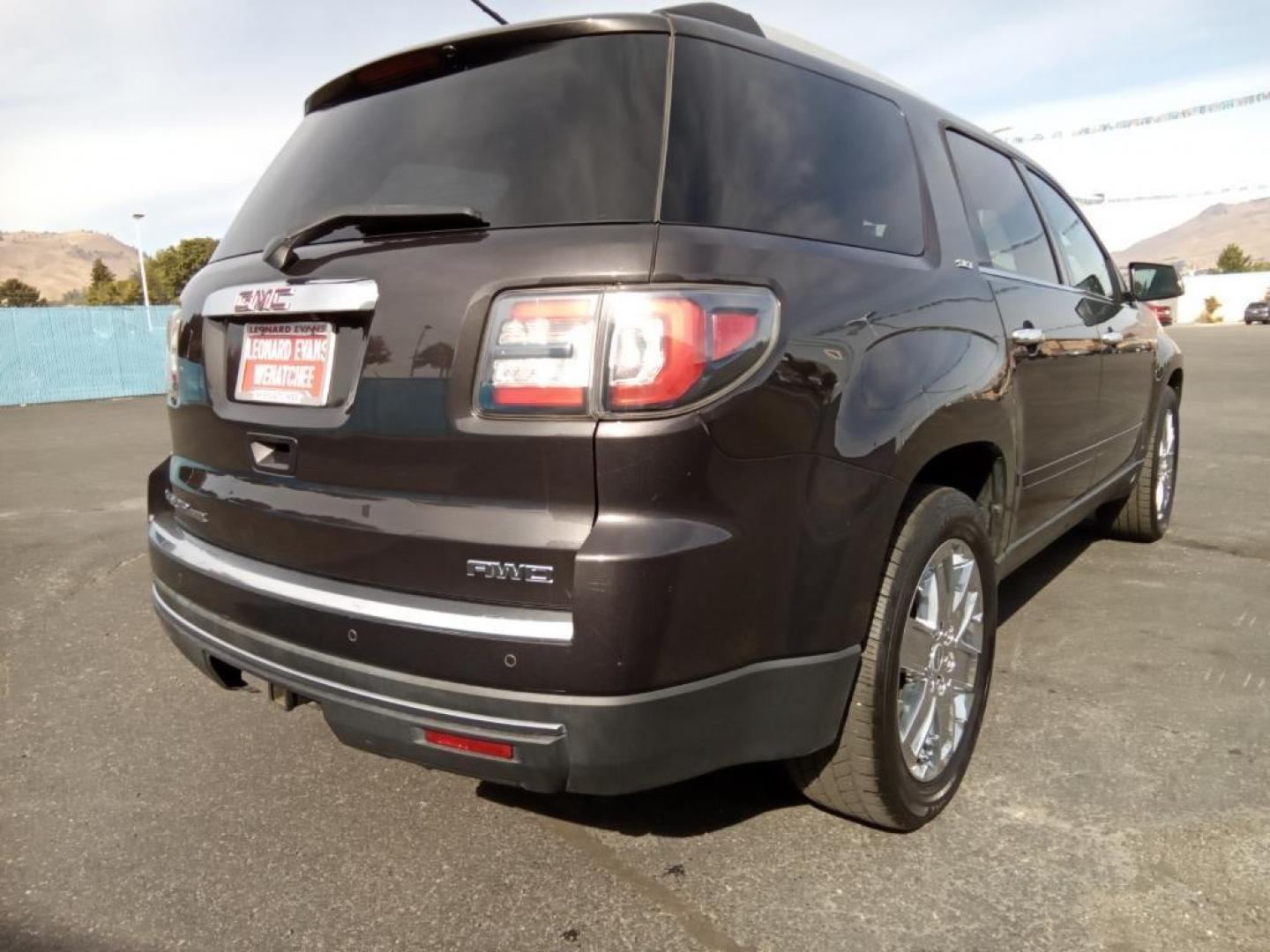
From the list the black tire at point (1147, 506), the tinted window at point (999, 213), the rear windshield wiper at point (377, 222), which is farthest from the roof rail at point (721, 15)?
the black tire at point (1147, 506)

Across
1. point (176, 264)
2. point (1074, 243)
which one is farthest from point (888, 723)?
point (176, 264)

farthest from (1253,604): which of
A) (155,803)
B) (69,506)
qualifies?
(69,506)

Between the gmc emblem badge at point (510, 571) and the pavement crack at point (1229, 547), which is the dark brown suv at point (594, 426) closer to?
the gmc emblem badge at point (510, 571)

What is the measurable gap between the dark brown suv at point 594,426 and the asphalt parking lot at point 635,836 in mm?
242

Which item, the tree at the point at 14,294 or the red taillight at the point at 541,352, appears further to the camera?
the tree at the point at 14,294

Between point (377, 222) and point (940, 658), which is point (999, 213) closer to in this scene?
point (940, 658)

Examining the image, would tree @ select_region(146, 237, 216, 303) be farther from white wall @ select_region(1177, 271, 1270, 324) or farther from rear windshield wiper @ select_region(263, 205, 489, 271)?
white wall @ select_region(1177, 271, 1270, 324)

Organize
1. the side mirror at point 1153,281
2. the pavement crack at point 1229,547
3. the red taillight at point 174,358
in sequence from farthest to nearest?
the pavement crack at point 1229,547
the side mirror at point 1153,281
the red taillight at point 174,358

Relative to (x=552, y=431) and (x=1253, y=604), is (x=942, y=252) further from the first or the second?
(x=1253, y=604)

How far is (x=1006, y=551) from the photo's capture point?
296 cm

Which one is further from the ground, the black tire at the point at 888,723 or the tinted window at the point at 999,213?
the tinted window at the point at 999,213

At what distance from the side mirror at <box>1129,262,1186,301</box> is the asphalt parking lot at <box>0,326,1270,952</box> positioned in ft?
5.74

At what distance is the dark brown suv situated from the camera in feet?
5.53

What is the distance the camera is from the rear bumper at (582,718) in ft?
5.57
